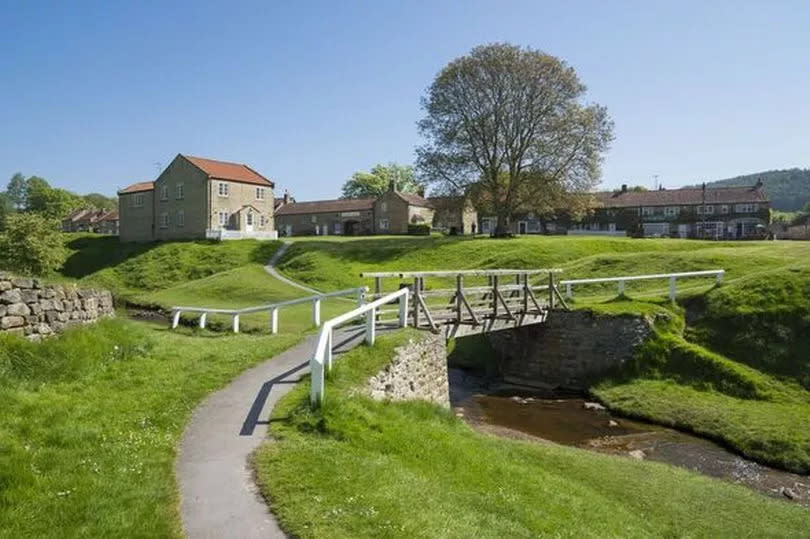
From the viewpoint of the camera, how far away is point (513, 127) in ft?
173

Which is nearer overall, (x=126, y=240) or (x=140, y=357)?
(x=140, y=357)

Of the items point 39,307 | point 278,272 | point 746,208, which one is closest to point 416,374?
point 39,307

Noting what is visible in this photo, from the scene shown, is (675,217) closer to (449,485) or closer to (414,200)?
(414,200)

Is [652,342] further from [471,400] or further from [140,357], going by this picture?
[140,357]

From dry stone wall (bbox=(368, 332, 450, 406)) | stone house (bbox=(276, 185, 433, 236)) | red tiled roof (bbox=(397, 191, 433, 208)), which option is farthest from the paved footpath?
red tiled roof (bbox=(397, 191, 433, 208))

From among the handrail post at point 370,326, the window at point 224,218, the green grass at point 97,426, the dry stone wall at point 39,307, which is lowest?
the green grass at point 97,426

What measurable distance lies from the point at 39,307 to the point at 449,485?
25.8ft

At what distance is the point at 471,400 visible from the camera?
19.5 m

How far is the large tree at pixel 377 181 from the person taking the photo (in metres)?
117

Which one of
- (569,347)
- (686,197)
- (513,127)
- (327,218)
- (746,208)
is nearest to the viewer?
(569,347)

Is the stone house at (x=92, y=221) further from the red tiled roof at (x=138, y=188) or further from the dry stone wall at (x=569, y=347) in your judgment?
the dry stone wall at (x=569, y=347)

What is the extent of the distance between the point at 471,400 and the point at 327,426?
11.9m

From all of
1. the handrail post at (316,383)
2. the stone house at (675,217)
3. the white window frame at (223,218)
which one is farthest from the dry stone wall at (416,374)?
the stone house at (675,217)

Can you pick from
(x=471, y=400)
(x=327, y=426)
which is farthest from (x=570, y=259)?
(x=327, y=426)
